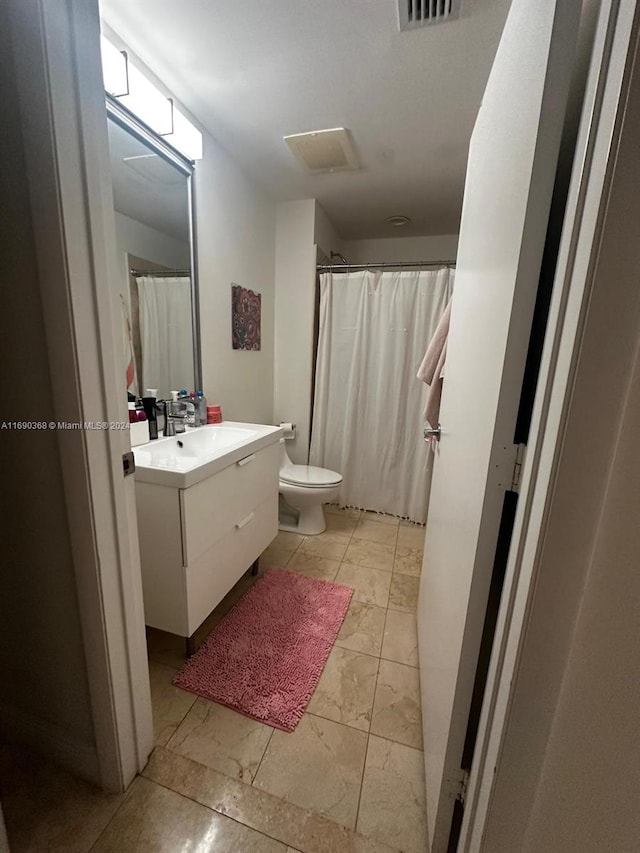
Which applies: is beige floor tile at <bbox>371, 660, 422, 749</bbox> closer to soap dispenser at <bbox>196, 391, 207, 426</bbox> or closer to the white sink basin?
the white sink basin

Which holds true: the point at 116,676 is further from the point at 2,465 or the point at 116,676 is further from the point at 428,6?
the point at 428,6

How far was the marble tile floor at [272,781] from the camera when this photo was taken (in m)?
0.82

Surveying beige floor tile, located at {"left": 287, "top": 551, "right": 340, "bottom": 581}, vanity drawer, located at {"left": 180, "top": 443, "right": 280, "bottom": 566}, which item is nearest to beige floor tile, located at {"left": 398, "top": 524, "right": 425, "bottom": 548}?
beige floor tile, located at {"left": 287, "top": 551, "right": 340, "bottom": 581}

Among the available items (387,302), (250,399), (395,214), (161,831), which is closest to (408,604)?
(161,831)

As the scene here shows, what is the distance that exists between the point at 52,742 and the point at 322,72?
7.98 feet

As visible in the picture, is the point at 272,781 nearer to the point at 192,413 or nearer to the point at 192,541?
the point at 192,541

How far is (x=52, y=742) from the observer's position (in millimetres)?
945

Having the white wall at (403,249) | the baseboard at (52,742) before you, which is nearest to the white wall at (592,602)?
the baseboard at (52,742)

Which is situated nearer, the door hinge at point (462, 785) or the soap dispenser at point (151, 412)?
the door hinge at point (462, 785)

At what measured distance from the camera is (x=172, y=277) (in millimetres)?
1594

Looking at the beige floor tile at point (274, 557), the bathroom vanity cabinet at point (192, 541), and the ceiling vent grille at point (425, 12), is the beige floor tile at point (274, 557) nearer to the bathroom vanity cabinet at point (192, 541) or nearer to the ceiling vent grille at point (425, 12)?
the bathroom vanity cabinet at point (192, 541)

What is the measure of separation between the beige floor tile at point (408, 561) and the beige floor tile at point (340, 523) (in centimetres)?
37

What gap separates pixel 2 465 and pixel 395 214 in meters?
2.71

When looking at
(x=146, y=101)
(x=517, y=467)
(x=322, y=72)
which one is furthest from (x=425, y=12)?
(x=517, y=467)
